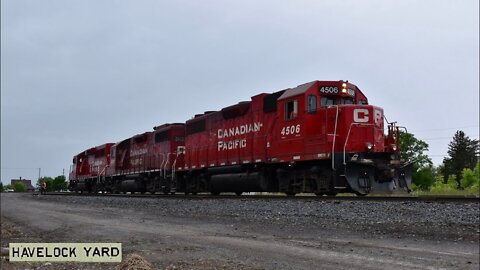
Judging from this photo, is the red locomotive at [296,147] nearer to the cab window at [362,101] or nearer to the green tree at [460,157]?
→ the cab window at [362,101]

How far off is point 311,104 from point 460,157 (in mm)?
86219

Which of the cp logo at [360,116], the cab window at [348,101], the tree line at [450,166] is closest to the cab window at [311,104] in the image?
the cab window at [348,101]

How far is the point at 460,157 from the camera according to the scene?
303ft

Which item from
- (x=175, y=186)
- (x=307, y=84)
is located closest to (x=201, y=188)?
(x=175, y=186)

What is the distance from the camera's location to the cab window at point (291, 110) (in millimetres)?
17372

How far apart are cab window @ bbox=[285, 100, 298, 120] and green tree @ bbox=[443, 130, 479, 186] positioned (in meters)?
78.3

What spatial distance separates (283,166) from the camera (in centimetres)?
1800

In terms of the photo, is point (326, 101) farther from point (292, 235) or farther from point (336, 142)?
point (292, 235)

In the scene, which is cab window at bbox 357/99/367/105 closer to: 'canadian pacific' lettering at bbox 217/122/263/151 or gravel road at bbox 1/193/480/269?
'canadian pacific' lettering at bbox 217/122/263/151

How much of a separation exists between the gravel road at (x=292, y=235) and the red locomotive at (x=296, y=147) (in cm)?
Result: 238

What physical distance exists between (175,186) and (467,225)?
1887 centimetres

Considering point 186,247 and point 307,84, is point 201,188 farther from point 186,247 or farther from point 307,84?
point 186,247

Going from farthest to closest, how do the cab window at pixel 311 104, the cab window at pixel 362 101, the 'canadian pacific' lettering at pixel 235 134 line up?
the 'canadian pacific' lettering at pixel 235 134 → the cab window at pixel 362 101 → the cab window at pixel 311 104

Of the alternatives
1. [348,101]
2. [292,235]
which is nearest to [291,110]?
[348,101]
